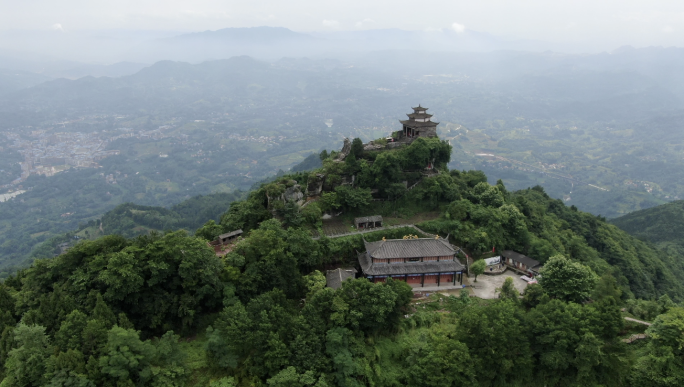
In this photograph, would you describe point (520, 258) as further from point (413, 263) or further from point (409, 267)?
point (409, 267)

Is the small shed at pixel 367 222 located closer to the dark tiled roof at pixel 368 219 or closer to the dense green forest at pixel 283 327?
the dark tiled roof at pixel 368 219

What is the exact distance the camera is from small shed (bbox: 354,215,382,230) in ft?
112

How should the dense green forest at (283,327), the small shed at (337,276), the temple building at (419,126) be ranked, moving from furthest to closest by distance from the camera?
the temple building at (419,126) → the small shed at (337,276) → the dense green forest at (283,327)

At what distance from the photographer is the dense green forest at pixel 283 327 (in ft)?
59.3

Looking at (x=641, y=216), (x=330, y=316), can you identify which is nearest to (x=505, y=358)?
(x=330, y=316)

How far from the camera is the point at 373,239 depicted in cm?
3256

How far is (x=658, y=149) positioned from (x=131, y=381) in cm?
19788

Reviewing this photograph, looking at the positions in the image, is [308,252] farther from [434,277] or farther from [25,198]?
[25,198]

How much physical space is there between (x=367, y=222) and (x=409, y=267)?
20.8 feet

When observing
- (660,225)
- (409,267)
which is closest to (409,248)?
(409,267)

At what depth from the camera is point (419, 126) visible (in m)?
42.0

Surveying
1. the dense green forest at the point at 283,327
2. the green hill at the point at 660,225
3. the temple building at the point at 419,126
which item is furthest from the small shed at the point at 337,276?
the green hill at the point at 660,225

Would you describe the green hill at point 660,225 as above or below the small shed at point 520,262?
below

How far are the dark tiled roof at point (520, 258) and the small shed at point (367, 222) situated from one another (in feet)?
34.9
